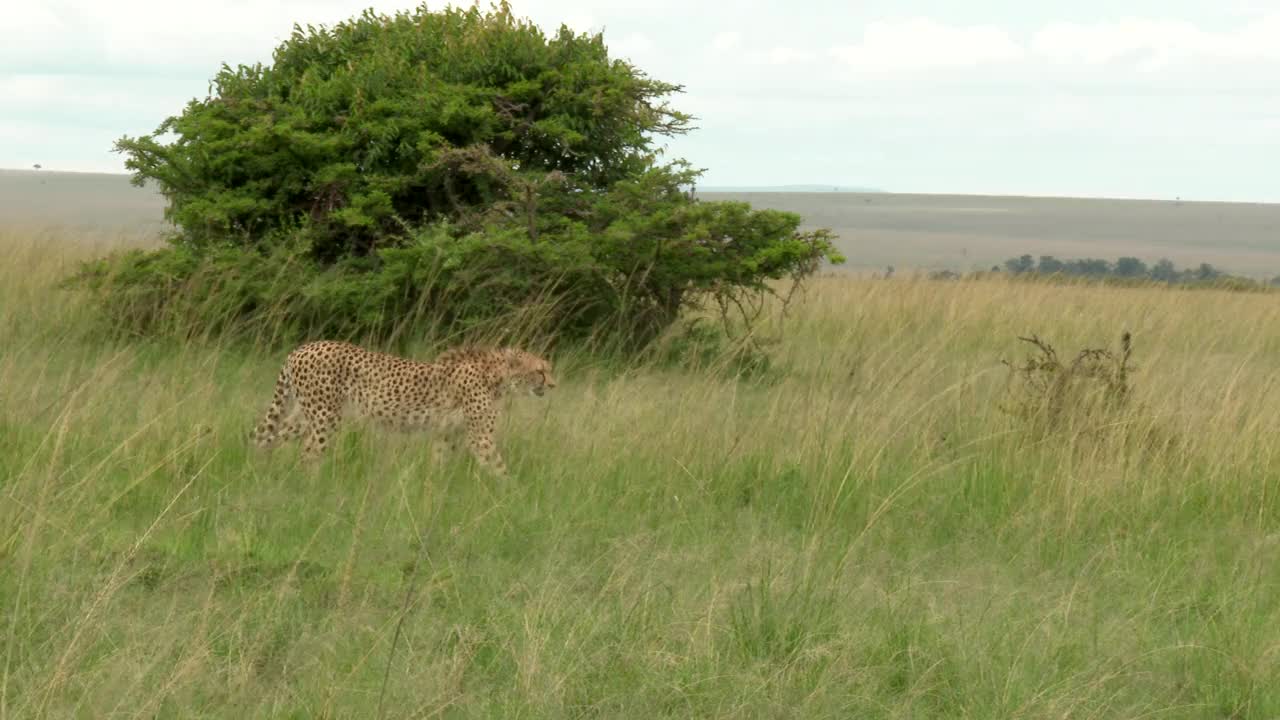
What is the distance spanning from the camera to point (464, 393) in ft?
20.6

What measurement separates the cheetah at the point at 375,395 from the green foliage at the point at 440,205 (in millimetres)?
2172

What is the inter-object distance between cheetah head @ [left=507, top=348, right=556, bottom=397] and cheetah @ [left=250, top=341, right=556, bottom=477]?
0.05 meters

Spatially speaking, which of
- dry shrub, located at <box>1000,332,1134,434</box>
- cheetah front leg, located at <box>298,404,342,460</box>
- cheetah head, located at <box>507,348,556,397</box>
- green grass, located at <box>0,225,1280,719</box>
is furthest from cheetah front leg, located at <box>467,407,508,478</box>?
dry shrub, located at <box>1000,332,1134,434</box>

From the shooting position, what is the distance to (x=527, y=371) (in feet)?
21.5

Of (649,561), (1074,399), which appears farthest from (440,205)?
(649,561)

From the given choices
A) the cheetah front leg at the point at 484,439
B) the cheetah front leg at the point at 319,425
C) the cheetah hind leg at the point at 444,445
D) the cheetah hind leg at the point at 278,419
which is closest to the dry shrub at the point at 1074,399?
the cheetah front leg at the point at 484,439

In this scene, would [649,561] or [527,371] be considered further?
[527,371]

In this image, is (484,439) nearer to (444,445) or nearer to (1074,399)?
(444,445)

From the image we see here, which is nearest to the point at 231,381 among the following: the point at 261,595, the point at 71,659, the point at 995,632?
the point at 261,595

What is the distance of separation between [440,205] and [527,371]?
11.8ft

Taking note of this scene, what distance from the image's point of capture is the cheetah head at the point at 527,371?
21.5ft

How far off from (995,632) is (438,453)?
9.01 ft

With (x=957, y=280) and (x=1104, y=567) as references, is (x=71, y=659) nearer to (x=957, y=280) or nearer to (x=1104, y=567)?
(x=1104, y=567)

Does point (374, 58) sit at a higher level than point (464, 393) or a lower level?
higher
